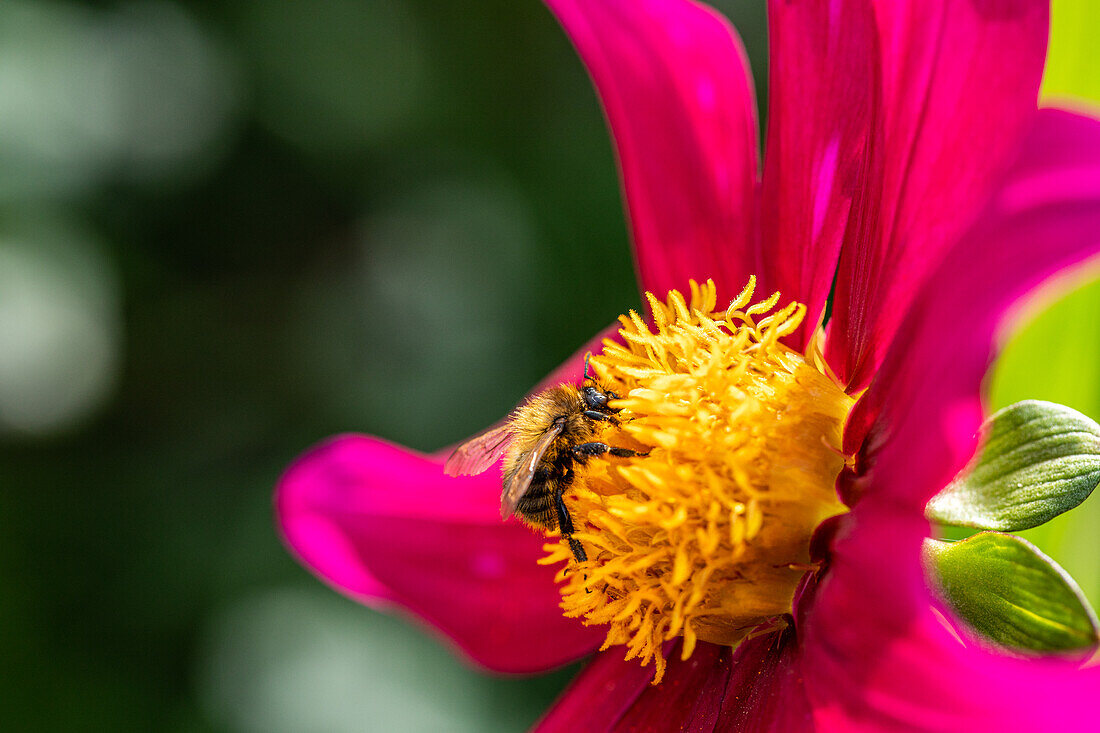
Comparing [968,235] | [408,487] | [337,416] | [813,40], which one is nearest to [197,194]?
[337,416]

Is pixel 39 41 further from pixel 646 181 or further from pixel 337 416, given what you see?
pixel 646 181

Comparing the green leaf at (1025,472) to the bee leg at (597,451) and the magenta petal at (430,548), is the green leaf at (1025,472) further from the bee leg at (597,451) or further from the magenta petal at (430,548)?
the magenta petal at (430,548)

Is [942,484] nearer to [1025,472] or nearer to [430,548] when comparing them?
[1025,472]

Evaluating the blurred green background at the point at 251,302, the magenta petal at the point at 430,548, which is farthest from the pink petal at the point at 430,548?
the blurred green background at the point at 251,302

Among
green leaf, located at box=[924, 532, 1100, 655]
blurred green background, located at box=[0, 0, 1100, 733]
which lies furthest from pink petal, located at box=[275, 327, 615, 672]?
blurred green background, located at box=[0, 0, 1100, 733]

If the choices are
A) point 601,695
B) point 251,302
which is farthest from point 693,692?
point 251,302

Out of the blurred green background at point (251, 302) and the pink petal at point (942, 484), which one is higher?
the pink petal at point (942, 484)

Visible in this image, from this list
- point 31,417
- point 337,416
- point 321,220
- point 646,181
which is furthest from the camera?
point 321,220
